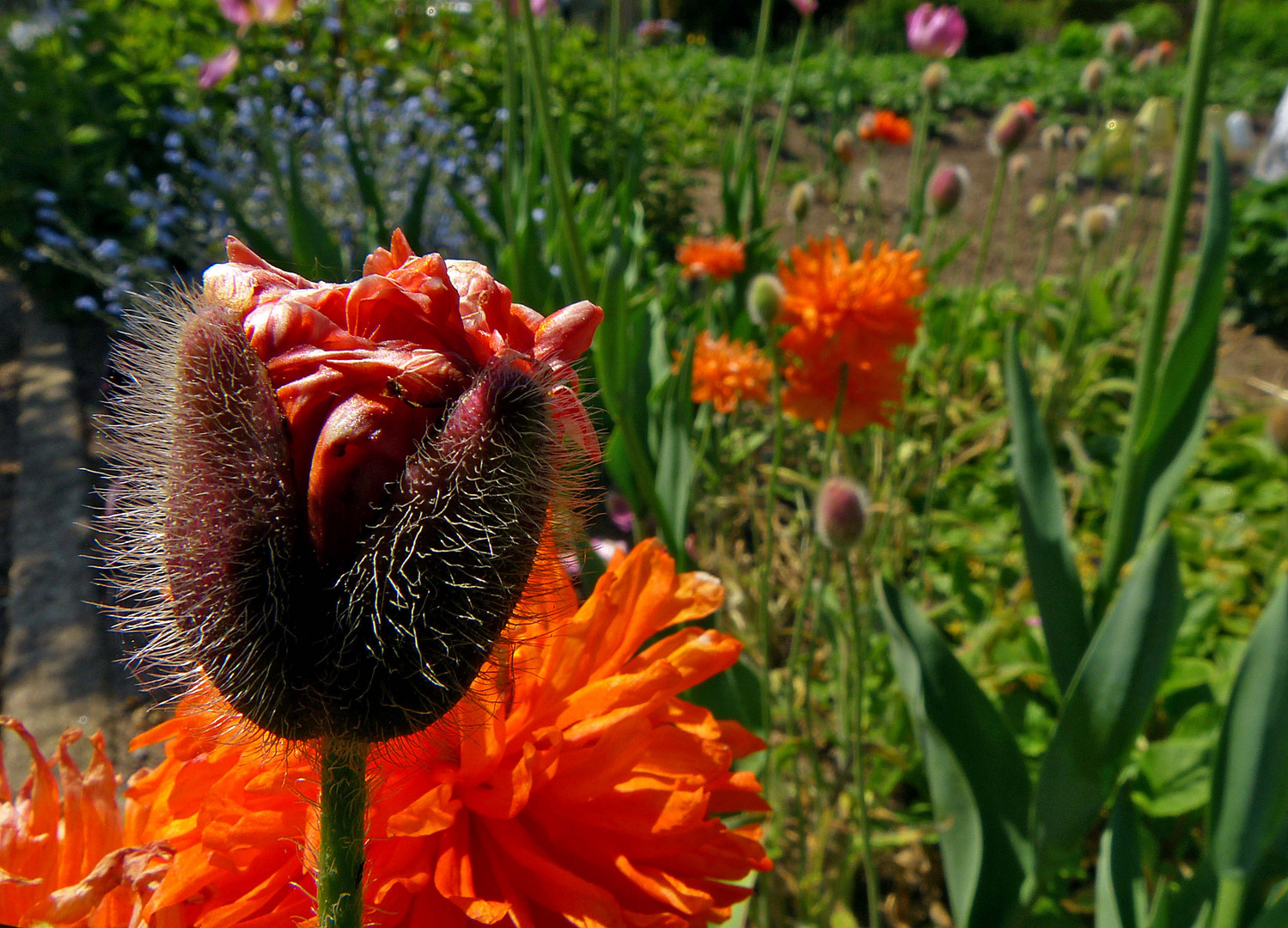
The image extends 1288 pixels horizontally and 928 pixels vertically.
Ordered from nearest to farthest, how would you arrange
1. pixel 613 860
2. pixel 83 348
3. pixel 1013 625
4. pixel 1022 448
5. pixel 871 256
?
pixel 613 860 → pixel 1022 448 → pixel 871 256 → pixel 1013 625 → pixel 83 348

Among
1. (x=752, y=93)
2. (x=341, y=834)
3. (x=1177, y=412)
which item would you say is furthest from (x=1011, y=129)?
(x=341, y=834)

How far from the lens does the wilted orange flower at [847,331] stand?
162cm

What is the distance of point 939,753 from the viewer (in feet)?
3.50

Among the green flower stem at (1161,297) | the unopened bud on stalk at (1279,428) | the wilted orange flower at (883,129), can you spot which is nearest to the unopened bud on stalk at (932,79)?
the wilted orange flower at (883,129)

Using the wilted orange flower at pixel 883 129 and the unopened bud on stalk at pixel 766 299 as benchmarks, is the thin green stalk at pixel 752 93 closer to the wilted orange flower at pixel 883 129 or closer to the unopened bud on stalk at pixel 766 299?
the wilted orange flower at pixel 883 129

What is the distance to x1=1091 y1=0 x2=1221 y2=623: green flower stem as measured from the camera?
0.99 meters

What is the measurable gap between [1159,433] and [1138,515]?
14 centimetres

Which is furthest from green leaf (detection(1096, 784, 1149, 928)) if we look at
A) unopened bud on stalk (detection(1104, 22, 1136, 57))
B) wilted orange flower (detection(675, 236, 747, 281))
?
unopened bud on stalk (detection(1104, 22, 1136, 57))

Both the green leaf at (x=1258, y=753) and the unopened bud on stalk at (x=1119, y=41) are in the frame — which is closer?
the green leaf at (x=1258, y=753)

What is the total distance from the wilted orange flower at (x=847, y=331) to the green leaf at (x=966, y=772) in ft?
2.10

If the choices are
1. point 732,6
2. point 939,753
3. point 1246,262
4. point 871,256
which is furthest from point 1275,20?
point 939,753

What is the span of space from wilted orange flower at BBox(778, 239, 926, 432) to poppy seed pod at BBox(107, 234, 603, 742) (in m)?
1.29

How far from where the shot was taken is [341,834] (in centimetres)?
41

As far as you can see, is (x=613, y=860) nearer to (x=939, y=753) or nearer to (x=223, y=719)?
(x=223, y=719)
